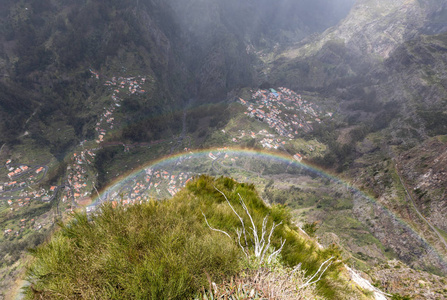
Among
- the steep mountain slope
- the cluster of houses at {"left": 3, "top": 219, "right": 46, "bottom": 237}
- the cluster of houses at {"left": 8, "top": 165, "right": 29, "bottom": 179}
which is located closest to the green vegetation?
the steep mountain slope

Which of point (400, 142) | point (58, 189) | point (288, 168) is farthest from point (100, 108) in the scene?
point (400, 142)

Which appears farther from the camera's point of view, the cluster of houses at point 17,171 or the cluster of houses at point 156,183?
the cluster of houses at point 156,183

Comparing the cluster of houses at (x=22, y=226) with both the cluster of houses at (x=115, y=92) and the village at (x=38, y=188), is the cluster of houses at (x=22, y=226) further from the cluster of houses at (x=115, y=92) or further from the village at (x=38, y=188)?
the cluster of houses at (x=115, y=92)

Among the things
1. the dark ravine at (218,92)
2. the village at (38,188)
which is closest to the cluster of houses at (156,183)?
the village at (38,188)

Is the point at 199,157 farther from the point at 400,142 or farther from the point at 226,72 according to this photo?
the point at 226,72

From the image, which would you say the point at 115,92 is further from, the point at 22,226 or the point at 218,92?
the point at 218,92

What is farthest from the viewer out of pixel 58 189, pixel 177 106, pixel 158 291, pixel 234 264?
pixel 177 106

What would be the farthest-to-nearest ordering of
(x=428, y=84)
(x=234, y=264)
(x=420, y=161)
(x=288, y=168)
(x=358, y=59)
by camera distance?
(x=358, y=59)
(x=288, y=168)
(x=428, y=84)
(x=420, y=161)
(x=234, y=264)

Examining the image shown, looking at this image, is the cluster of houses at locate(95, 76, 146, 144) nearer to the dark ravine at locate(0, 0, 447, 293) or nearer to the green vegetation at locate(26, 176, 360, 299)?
the dark ravine at locate(0, 0, 447, 293)

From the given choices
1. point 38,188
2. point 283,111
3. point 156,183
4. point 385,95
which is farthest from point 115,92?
point 385,95
